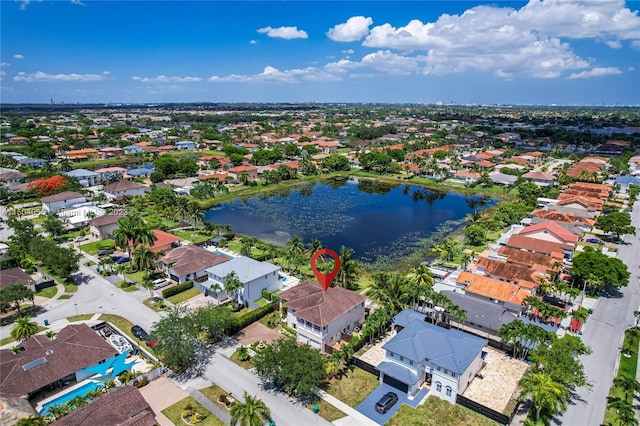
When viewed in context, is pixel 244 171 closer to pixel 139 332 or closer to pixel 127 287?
pixel 127 287

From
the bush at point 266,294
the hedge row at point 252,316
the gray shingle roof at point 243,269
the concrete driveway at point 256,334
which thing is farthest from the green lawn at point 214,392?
the bush at point 266,294

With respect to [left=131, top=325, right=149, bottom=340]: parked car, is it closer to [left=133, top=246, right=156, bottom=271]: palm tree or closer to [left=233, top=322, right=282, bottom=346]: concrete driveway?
[left=233, top=322, right=282, bottom=346]: concrete driveway

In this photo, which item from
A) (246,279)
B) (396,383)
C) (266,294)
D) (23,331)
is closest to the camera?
(396,383)

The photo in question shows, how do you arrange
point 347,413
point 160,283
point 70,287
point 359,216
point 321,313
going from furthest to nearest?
point 359,216, point 160,283, point 70,287, point 321,313, point 347,413

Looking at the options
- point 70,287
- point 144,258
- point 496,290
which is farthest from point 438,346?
point 70,287

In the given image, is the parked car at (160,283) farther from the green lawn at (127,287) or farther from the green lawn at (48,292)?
the green lawn at (48,292)

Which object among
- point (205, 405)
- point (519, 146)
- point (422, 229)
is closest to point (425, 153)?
point (519, 146)

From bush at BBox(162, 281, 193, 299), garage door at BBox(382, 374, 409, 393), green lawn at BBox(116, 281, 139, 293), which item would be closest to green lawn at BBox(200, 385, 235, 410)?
garage door at BBox(382, 374, 409, 393)
